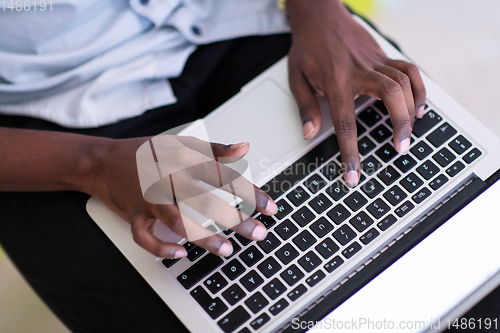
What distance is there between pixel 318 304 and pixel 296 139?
24cm

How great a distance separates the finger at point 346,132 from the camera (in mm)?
521

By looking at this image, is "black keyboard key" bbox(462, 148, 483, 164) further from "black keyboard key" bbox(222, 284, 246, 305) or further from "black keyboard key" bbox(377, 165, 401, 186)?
"black keyboard key" bbox(222, 284, 246, 305)

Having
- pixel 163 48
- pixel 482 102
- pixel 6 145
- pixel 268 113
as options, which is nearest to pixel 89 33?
pixel 163 48

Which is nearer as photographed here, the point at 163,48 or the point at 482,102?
the point at 163,48

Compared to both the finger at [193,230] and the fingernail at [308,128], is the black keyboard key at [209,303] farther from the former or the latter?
the fingernail at [308,128]

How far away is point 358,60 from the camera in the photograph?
594 mm

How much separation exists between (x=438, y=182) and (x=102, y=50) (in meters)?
0.57

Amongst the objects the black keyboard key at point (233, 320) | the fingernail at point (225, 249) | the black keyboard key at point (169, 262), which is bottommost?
the black keyboard key at point (233, 320)

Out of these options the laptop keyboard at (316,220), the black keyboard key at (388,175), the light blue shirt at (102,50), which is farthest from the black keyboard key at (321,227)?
the light blue shirt at (102,50)

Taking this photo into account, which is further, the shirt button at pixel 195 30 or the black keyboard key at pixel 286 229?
the shirt button at pixel 195 30

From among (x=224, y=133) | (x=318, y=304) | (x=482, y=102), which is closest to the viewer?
(x=318, y=304)

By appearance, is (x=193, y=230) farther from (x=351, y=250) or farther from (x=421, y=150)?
(x=421, y=150)

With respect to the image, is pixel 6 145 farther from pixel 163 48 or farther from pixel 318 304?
pixel 318 304

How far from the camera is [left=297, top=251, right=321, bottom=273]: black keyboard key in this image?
49 cm
